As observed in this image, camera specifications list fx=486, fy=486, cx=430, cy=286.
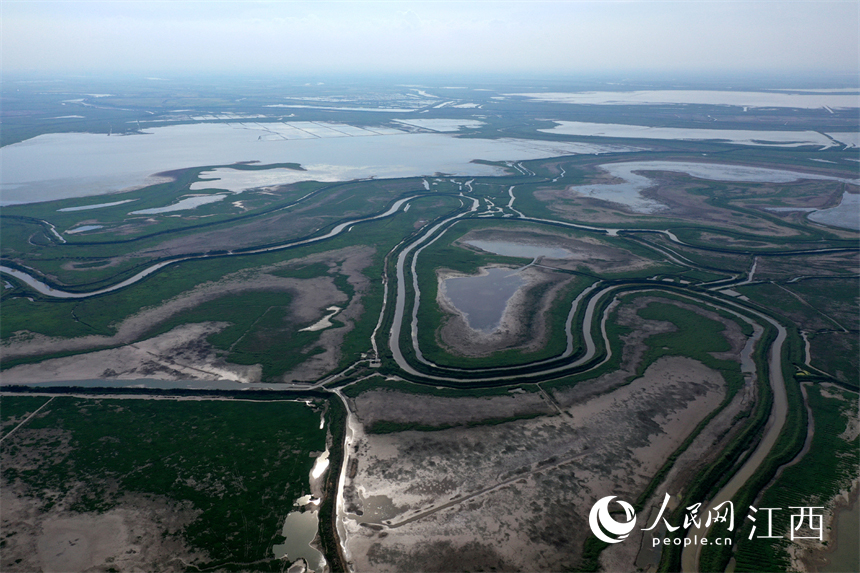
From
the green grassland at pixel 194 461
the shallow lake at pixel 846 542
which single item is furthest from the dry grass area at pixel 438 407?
the shallow lake at pixel 846 542

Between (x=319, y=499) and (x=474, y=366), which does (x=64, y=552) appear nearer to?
(x=319, y=499)

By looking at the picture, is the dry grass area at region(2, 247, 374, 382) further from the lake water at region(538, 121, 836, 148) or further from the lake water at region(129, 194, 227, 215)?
the lake water at region(538, 121, 836, 148)

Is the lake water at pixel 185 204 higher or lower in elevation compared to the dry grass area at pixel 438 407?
higher

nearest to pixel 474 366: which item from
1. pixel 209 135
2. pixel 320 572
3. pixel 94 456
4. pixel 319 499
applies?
pixel 319 499

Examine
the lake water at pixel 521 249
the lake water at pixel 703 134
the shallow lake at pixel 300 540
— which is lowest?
the shallow lake at pixel 300 540

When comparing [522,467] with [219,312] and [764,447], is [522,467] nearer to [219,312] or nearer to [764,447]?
[764,447]

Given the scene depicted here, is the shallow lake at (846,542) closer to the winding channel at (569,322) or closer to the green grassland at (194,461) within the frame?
the winding channel at (569,322)

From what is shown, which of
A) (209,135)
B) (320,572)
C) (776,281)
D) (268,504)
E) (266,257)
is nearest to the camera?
(320,572)

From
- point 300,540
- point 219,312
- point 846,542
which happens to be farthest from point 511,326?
point 219,312
